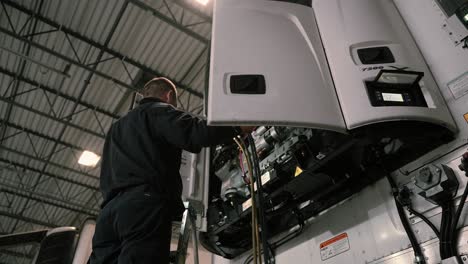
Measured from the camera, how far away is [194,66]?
7.32 meters

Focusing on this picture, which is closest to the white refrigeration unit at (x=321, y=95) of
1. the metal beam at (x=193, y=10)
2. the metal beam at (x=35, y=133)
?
the metal beam at (x=193, y=10)

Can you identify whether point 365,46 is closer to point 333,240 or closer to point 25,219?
point 333,240

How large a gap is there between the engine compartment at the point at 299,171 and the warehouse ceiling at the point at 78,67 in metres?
4.71

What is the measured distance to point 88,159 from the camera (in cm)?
916

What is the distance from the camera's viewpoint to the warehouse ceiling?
6.39 m

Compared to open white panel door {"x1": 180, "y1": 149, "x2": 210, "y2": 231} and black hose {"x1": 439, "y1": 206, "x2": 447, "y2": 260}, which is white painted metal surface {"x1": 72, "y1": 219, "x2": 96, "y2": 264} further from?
black hose {"x1": 439, "y1": 206, "x2": 447, "y2": 260}

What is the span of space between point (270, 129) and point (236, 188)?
44 cm

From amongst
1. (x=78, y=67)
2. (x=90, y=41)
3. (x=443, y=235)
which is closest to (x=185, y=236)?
(x=443, y=235)

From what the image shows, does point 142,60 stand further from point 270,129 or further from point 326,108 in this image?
point 326,108

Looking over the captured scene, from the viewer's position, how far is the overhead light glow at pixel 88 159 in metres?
8.95

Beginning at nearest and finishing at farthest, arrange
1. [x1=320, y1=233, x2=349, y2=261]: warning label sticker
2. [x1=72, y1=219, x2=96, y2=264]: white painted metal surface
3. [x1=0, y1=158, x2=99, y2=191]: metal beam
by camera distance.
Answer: [x1=320, y1=233, x2=349, y2=261]: warning label sticker, [x1=72, y1=219, x2=96, y2=264]: white painted metal surface, [x1=0, y1=158, x2=99, y2=191]: metal beam

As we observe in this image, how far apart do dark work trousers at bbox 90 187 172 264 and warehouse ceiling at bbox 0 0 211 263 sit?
524 cm

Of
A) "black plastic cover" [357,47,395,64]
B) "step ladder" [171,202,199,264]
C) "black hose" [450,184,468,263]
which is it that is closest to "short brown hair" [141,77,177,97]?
"step ladder" [171,202,199,264]

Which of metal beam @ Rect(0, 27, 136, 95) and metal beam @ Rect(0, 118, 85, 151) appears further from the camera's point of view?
metal beam @ Rect(0, 118, 85, 151)
